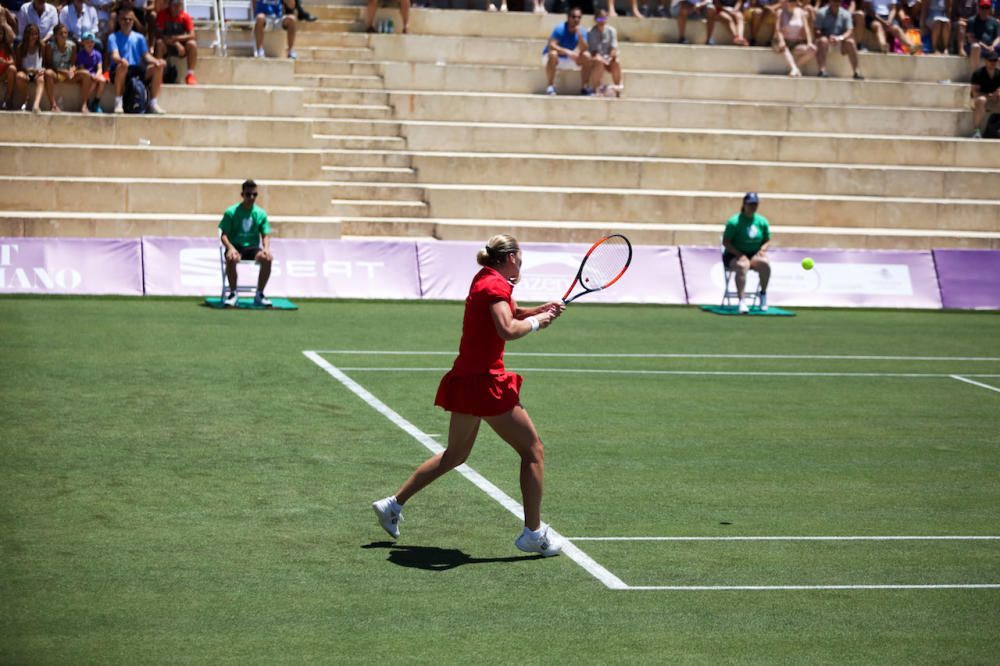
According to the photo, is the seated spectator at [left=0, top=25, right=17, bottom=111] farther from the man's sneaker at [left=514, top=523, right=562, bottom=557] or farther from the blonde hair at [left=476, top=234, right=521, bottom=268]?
the man's sneaker at [left=514, top=523, right=562, bottom=557]

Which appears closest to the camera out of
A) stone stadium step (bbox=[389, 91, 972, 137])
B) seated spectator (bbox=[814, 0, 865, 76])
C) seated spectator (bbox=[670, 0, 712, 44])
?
stone stadium step (bbox=[389, 91, 972, 137])

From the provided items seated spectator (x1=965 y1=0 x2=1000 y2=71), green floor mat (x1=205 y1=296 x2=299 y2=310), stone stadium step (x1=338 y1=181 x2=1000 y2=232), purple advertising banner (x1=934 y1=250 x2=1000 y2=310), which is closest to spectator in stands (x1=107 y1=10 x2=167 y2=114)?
stone stadium step (x1=338 y1=181 x2=1000 y2=232)

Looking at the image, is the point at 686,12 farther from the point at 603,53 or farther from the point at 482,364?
the point at 482,364

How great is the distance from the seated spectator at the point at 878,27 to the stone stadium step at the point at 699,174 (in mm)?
4086

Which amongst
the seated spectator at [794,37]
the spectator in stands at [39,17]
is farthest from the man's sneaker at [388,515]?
the seated spectator at [794,37]

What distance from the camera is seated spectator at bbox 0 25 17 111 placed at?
26.0 metres

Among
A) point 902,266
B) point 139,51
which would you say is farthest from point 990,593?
point 139,51

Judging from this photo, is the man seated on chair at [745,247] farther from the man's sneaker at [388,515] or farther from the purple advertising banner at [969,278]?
the man's sneaker at [388,515]

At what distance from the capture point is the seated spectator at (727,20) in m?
31.3

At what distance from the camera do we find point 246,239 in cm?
2153

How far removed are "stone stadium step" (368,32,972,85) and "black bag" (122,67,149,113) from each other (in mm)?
5411

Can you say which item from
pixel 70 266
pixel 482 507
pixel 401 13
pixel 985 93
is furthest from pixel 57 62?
pixel 482 507

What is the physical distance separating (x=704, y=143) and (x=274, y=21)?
30.1 ft

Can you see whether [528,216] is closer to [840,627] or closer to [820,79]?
[820,79]
